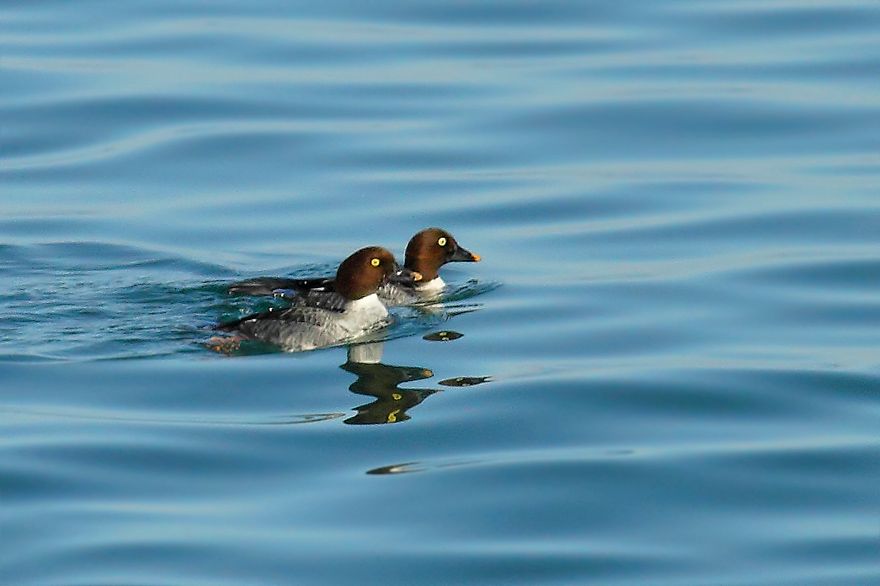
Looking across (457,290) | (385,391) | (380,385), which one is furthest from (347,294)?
(385,391)

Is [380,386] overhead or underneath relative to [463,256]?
underneath

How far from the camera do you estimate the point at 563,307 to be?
1425 cm

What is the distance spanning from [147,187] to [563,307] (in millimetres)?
5344

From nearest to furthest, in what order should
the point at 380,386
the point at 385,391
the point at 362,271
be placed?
the point at 385,391, the point at 380,386, the point at 362,271

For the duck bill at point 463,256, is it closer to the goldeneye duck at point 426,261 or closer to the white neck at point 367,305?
the goldeneye duck at point 426,261

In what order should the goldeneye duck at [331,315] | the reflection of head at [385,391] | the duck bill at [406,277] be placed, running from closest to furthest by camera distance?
1. the reflection of head at [385,391]
2. the goldeneye duck at [331,315]
3. the duck bill at [406,277]

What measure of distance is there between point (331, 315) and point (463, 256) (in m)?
1.99

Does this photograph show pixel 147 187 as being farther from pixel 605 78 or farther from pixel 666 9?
pixel 666 9

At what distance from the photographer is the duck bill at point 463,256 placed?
51.7ft

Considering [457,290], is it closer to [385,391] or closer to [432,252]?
[432,252]

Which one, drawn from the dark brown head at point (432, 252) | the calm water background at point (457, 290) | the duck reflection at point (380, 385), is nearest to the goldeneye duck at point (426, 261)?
the dark brown head at point (432, 252)

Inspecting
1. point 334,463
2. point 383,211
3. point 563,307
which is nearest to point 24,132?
point 383,211

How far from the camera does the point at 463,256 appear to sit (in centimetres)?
1583

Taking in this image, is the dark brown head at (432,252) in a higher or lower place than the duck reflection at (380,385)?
higher
